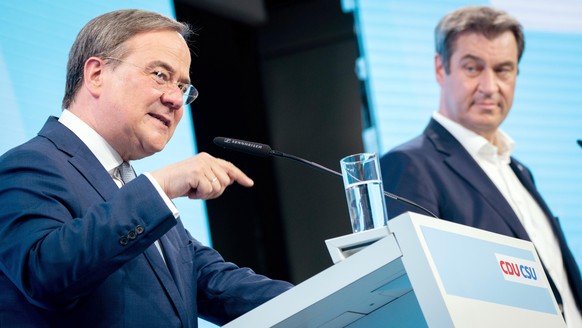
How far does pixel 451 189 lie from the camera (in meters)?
3.17

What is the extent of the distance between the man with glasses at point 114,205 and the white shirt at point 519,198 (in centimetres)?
136

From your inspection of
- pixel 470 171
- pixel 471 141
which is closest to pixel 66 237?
pixel 470 171

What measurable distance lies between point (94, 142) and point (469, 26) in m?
1.97

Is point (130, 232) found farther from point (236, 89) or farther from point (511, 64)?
point (236, 89)

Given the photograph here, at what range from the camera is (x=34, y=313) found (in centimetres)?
179

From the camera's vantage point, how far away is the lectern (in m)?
1.54

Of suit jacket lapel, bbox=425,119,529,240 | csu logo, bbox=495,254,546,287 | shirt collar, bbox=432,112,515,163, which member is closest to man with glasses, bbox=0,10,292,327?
csu logo, bbox=495,254,546,287

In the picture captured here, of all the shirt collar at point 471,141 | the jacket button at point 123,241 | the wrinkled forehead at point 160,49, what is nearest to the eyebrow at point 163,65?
the wrinkled forehead at point 160,49

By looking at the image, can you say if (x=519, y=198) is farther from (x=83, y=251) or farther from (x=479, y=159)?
(x=83, y=251)

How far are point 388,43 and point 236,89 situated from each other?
86 centimetres

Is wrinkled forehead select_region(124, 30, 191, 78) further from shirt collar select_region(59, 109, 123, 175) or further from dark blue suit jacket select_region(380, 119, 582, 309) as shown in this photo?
dark blue suit jacket select_region(380, 119, 582, 309)

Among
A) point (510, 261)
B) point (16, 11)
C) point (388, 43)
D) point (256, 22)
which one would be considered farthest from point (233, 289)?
point (256, 22)

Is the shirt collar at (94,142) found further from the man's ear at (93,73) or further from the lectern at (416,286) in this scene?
the lectern at (416,286)

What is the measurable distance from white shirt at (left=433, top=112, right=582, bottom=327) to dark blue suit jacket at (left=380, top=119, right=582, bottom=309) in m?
0.03
